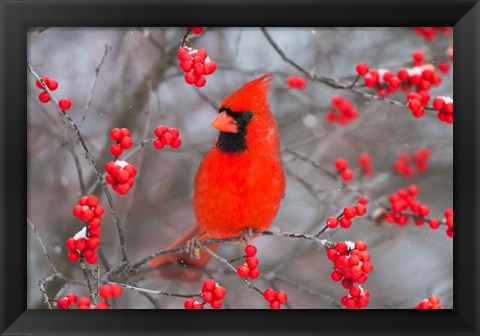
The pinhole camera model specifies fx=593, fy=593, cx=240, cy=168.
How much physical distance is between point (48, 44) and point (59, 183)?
0.57 metres

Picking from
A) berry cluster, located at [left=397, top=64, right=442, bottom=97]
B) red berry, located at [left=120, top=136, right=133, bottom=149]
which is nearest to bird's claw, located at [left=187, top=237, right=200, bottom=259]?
red berry, located at [left=120, top=136, right=133, bottom=149]

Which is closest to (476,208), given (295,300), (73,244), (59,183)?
(295,300)

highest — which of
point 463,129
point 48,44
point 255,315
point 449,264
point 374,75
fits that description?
point 48,44

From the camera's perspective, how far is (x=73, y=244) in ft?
6.11

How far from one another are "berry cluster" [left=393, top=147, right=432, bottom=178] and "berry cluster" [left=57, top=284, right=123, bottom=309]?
1426mm

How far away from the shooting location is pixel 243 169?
7.06 feet

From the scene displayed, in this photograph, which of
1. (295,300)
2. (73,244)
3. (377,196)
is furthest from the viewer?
(377,196)

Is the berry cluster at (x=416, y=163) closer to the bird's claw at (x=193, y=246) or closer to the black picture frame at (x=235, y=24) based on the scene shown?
the black picture frame at (x=235, y=24)

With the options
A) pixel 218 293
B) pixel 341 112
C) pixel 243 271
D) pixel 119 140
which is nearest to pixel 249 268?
pixel 243 271

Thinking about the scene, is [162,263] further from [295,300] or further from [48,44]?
[48,44]

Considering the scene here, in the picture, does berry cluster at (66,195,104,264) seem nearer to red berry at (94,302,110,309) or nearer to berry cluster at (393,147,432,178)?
red berry at (94,302,110,309)

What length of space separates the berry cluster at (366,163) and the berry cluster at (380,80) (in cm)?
65

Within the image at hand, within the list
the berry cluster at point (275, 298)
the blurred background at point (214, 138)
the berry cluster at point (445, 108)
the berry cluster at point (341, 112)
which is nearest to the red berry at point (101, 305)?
the blurred background at point (214, 138)

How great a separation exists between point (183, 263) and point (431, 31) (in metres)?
1.39
